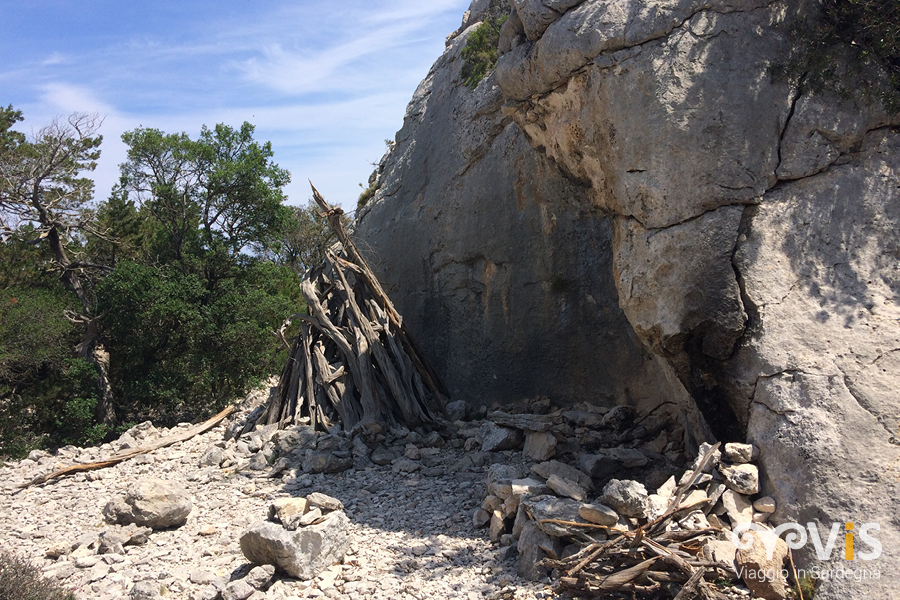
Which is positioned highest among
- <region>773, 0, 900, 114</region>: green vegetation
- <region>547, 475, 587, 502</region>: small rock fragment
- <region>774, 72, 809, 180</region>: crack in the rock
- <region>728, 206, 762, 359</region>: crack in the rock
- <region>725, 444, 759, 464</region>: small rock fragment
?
<region>773, 0, 900, 114</region>: green vegetation

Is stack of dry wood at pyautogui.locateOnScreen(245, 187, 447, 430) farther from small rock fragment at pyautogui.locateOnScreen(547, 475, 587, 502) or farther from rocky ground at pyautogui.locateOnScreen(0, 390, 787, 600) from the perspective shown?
small rock fragment at pyautogui.locateOnScreen(547, 475, 587, 502)

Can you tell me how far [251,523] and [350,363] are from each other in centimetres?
261

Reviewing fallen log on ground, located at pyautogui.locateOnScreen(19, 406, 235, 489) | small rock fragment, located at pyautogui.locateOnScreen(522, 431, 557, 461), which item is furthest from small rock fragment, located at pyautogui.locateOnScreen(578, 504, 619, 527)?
fallen log on ground, located at pyautogui.locateOnScreen(19, 406, 235, 489)

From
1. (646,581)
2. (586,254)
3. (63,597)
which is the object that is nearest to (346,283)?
(586,254)

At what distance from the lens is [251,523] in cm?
581

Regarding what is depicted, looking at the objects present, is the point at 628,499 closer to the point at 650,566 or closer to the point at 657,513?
the point at 657,513

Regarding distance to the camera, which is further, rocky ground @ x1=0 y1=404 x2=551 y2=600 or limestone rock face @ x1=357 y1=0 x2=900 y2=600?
rocky ground @ x1=0 y1=404 x2=551 y2=600

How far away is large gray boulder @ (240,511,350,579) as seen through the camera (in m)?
4.71

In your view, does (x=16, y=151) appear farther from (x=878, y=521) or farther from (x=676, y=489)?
(x=878, y=521)

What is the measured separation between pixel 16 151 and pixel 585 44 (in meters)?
9.56

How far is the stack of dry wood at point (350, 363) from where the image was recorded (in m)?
7.84

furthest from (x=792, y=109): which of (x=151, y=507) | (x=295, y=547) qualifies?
(x=151, y=507)

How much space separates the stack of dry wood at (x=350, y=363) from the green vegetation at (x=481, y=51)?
2861 millimetres

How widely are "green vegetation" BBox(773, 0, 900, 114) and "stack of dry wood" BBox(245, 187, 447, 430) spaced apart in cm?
502
